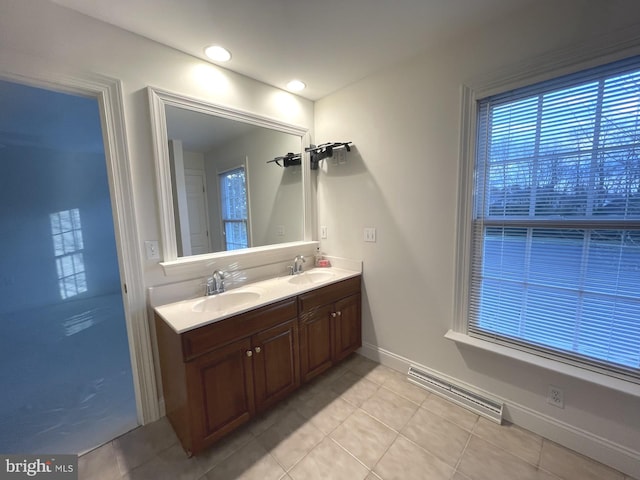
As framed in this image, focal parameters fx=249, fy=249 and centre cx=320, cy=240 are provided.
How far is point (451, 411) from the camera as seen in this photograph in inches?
67.5

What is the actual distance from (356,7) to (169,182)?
5.00 ft

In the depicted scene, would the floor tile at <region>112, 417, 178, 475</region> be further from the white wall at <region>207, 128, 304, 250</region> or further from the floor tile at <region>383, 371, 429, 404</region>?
the floor tile at <region>383, 371, 429, 404</region>

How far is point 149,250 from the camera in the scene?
162 centimetres

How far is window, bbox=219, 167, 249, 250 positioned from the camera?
2.09 meters

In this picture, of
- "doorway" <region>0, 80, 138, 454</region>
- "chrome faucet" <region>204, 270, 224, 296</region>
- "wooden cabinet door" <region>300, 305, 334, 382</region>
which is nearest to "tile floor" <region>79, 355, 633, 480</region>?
"wooden cabinet door" <region>300, 305, 334, 382</region>

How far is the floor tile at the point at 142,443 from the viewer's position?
1.41 metres

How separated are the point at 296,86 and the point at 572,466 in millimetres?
3116

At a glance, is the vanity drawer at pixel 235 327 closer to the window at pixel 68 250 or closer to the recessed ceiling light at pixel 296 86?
the recessed ceiling light at pixel 296 86

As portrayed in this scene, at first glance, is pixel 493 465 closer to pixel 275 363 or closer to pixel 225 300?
pixel 275 363

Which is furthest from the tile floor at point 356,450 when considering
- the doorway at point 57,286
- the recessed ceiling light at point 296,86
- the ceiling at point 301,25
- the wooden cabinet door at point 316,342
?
the recessed ceiling light at point 296,86

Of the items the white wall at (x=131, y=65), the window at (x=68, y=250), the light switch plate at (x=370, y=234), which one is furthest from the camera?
the window at (x=68, y=250)

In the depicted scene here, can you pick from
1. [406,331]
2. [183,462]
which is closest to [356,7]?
[406,331]

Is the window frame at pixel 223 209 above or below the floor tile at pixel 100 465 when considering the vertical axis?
above

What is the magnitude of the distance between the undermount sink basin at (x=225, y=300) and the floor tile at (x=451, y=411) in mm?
1457
